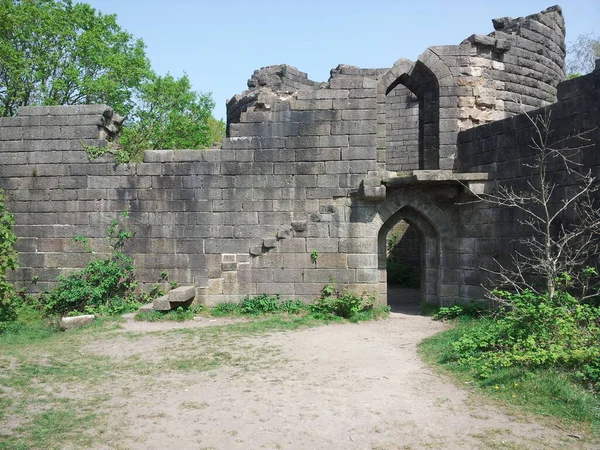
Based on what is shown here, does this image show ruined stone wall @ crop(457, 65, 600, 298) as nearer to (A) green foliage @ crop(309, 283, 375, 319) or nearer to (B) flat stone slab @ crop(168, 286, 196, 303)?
(A) green foliage @ crop(309, 283, 375, 319)

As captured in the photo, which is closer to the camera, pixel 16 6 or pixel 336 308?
pixel 336 308

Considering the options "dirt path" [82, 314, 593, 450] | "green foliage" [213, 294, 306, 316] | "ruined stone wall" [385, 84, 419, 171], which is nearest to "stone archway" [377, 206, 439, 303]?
"green foliage" [213, 294, 306, 316]

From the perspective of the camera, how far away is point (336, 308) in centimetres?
970

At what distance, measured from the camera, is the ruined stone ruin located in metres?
10.0

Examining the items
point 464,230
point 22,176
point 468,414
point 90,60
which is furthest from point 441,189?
point 90,60

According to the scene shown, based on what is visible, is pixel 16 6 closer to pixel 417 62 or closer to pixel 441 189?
pixel 417 62

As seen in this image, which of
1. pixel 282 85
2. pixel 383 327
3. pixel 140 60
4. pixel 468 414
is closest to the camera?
pixel 468 414

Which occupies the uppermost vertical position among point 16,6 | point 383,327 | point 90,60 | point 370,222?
point 16,6

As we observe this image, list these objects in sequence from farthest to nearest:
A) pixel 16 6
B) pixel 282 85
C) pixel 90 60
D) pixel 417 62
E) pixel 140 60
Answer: pixel 140 60 < pixel 90 60 < pixel 16 6 < pixel 282 85 < pixel 417 62

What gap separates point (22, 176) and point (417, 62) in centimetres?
892

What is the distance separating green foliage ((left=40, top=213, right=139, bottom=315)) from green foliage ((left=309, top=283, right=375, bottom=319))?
12.5 feet

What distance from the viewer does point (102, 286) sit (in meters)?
10.1

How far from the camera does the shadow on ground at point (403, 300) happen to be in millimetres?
10945

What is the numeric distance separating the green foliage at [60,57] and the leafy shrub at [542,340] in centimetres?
1997
